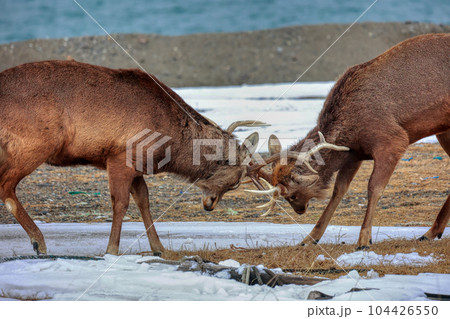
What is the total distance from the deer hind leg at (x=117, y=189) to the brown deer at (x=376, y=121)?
154 cm

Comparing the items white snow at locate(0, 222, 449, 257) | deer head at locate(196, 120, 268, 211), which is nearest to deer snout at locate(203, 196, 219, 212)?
deer head at locate(196, 120, 268, 211)

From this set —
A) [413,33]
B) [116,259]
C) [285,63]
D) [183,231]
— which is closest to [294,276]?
[116,259]

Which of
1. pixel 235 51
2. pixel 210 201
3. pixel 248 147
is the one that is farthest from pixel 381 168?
pixel 235 51

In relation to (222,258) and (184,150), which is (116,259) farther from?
(184,150)

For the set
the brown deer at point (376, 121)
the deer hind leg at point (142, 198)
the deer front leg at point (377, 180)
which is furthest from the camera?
the deer hind leg at point (142, 198)

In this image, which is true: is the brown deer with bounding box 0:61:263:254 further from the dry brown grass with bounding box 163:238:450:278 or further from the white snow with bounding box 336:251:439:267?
the white snow with bounding box 336:251:439:267

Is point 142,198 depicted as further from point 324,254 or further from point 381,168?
point 381,168

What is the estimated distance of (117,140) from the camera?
7730mm

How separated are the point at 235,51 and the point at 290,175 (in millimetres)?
29368

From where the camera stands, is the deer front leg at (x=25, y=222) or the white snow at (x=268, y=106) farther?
the white snow at (x=268, y=106)

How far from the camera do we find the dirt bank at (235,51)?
115 feet

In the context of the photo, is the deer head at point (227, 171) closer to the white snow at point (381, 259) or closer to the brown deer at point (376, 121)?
the brown deer at point (376, 121)

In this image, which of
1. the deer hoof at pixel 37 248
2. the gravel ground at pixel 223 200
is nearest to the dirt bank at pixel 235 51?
the gravel ground at pixel 223 200

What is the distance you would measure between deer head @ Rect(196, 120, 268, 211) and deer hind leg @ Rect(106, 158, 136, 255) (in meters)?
1.00
